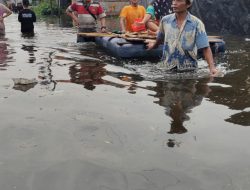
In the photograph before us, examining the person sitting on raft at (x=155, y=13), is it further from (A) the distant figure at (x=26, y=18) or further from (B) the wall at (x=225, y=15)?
(B) the wall at (x=225, y=15)

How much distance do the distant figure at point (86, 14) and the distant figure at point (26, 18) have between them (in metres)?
3.00

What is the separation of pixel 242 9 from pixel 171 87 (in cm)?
1082

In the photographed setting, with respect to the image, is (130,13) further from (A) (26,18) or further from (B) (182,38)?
(A) (26,18)

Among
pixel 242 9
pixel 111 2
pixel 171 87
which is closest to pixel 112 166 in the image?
pixel 171 87

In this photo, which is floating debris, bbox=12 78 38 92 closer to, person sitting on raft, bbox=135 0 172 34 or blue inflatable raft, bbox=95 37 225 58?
blue inflatable raft, bbox=95 37 225 58

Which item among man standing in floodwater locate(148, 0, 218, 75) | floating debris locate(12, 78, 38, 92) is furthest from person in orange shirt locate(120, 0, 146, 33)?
floating debris locate(12, 78, 38, 92)

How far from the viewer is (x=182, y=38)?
6.39 m

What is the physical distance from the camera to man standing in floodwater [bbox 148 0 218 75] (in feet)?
20.1

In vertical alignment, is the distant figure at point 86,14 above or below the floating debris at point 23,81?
above

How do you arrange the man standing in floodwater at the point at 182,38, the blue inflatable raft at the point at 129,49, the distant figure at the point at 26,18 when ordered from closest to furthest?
the man standing in floodwater at the point at 182,38 → the blue inflatable raft at the point at 129,49 → the distant figure at the point at 26,18

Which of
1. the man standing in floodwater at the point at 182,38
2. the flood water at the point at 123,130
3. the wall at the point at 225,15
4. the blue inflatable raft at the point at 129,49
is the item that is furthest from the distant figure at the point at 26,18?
the man standing in floodwater at the point at 182,38

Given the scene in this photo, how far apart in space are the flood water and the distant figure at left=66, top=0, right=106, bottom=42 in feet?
14.4

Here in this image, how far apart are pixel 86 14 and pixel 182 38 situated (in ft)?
18.5

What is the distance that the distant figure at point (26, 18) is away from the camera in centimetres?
1402
